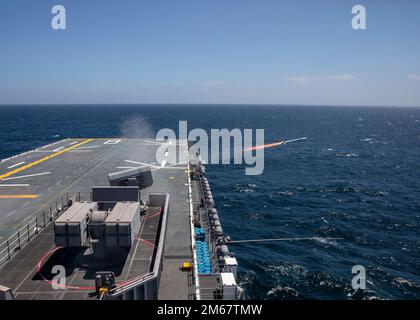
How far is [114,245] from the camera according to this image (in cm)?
1958

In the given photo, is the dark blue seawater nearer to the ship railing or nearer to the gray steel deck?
the gray steel deck

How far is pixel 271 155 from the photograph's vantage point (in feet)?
338

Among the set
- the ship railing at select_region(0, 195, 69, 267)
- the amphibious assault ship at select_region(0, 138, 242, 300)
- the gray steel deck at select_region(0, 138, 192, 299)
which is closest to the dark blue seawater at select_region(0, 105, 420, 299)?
the amphibious assault ship at select_region(0, 138, 242, 300)

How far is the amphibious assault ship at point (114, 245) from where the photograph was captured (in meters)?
18.3

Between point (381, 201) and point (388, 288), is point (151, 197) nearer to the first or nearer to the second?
point (388, 288)

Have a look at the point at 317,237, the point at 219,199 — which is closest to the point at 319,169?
the point at 219,199

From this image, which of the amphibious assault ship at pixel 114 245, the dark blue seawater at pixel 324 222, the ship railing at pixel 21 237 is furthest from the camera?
the dark blue seawater at pixel 324 222

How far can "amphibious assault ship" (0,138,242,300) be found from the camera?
18.3m

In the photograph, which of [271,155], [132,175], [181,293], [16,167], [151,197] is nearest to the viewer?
[181,293]

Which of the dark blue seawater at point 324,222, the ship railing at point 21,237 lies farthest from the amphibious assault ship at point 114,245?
the dark blue seawater at point 324,222

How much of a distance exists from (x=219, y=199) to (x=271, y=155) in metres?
45.7

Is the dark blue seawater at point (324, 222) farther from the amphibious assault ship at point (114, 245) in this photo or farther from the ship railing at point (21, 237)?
the ship railing at point (21, 237)

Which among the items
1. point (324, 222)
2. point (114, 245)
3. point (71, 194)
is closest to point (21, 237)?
point (114, 245)

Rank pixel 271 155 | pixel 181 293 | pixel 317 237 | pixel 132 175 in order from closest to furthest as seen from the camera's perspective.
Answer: pixel 181 293
pixel 132 175
pixel 317 237
pixel 271 155
